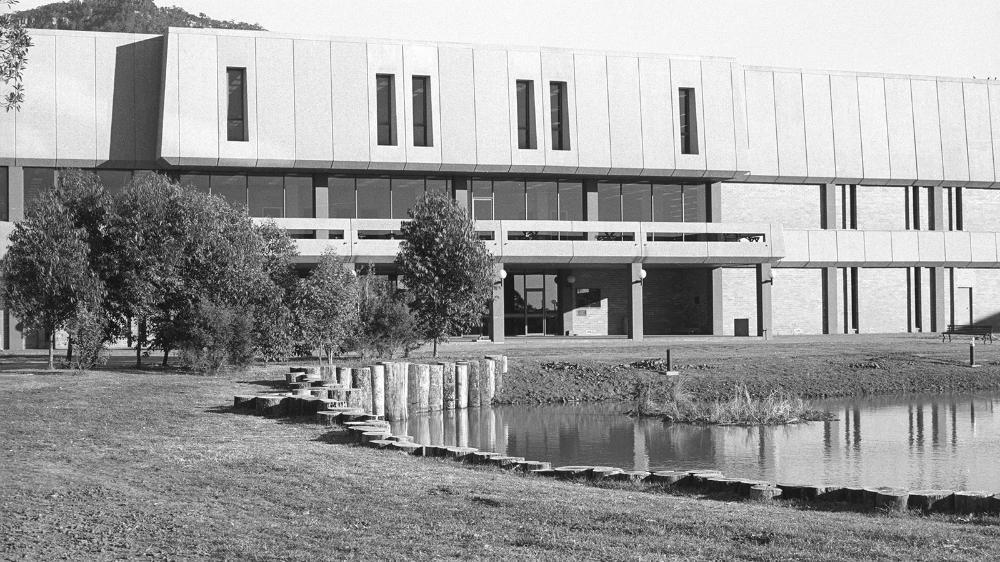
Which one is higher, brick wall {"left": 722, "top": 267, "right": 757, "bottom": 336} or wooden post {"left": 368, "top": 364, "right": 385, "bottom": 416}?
brick wall {"left": 722, "top": 267, "right": 757, "bottom": 336}

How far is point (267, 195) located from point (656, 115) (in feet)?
64.1

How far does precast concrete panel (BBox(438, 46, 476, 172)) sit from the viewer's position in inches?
1992

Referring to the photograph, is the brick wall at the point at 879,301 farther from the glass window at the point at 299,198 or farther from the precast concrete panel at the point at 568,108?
the glass window at the point at 299,198

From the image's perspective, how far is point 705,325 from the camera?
57.1 m

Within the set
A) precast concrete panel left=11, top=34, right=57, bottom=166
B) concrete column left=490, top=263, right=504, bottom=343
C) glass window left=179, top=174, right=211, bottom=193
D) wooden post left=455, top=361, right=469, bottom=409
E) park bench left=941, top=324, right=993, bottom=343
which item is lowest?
wooden post left=455, top=361, right=469, bottom=409

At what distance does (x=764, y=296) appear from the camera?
54438 mm

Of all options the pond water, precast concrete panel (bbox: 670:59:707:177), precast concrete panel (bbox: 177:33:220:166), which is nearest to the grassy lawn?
the pond water

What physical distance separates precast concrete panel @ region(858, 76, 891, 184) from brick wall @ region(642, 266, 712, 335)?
11.4 m

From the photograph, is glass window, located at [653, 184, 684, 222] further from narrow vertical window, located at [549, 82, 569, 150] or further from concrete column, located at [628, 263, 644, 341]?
narrow vertical window, located at [549, 82, 569, 150]

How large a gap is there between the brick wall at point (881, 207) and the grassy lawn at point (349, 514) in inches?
1959

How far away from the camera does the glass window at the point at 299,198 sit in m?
50.6

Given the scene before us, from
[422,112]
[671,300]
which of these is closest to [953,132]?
[671,300]

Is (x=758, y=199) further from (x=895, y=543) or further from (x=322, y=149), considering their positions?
(x=895, y=543)

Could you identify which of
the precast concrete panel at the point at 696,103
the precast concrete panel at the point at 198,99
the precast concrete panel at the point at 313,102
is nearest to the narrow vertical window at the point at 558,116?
the precast concrete panel at the point at 696,103
